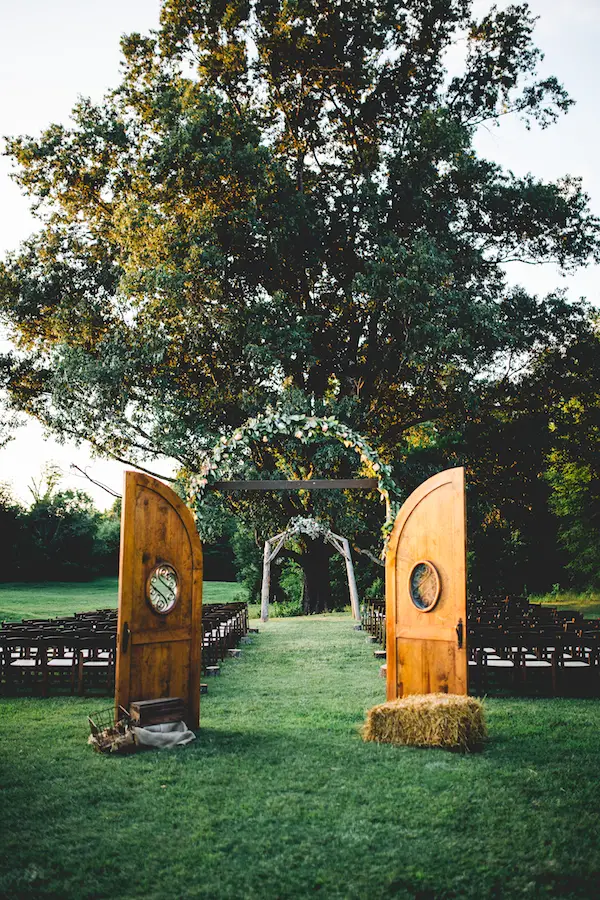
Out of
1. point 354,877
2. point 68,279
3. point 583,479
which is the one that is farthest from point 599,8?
point 583,479

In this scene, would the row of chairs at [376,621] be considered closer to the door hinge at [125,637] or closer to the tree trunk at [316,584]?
the tree trunk at [316,584]

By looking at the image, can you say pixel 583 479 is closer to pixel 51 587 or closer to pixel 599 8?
pixel 599 8

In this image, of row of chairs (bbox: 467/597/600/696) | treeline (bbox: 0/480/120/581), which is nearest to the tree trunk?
row of chairs (bbox: 467/597/600/696)

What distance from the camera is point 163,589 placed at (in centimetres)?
901

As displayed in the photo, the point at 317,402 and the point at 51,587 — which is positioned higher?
the point at 317,402

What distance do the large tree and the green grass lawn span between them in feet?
37.1

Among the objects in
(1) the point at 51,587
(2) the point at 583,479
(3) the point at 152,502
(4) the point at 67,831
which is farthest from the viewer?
(1) the point at 51,587

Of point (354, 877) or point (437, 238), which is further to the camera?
point (437, 238)

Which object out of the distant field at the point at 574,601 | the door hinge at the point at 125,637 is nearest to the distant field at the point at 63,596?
the distant field at the point at 574,601

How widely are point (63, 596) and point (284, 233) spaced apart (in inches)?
1133

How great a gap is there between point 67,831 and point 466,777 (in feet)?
11.4

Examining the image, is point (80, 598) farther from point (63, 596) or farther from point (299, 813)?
point (299, 813)

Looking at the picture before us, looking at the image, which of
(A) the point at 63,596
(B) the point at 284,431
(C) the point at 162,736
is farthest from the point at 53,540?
(C) the point at 162,736

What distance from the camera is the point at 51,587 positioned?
152ft
